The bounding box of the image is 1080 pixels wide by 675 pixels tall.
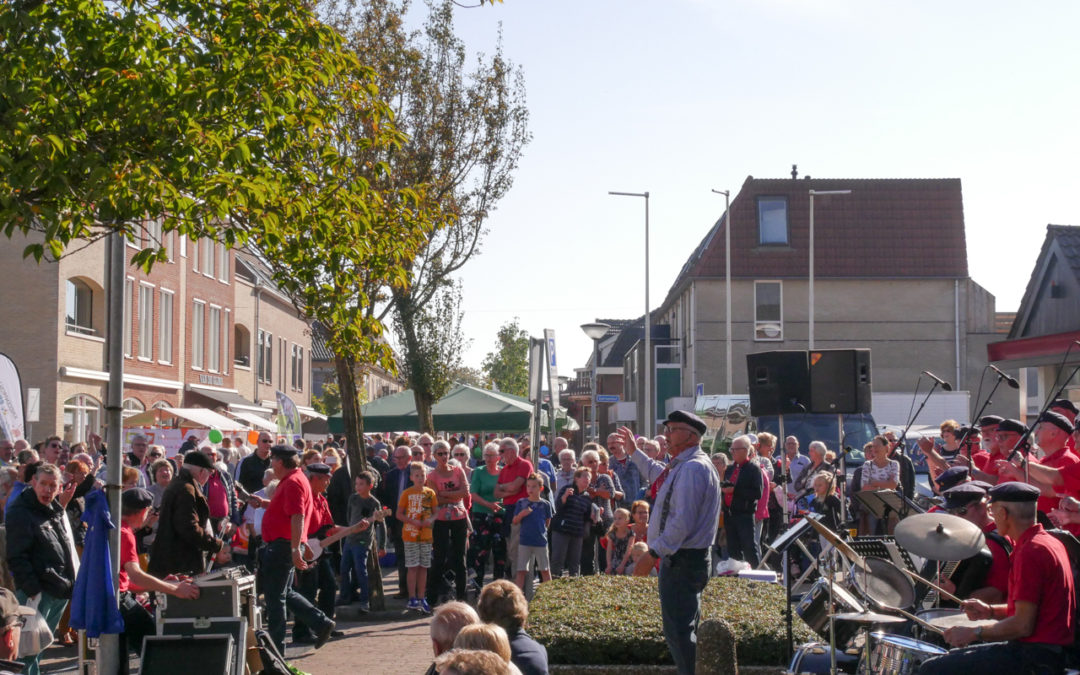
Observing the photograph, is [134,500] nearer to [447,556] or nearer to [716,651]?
[716,651]

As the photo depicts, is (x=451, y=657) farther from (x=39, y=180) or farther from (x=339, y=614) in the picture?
(x=339, y=614)

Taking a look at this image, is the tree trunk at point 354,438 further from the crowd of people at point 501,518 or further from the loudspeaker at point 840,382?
the loudspeaker at point 840,382

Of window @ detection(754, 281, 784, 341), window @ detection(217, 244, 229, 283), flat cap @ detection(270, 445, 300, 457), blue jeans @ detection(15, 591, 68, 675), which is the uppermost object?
window @ detection(217, 244, 229, 283)

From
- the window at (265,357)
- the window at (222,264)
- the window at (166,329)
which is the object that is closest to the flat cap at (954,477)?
the window at (166,329)

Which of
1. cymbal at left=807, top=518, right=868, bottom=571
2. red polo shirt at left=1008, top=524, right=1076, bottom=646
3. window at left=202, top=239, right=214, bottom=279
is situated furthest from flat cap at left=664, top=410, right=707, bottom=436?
window at left=202, top=239, right=214, bottom=279

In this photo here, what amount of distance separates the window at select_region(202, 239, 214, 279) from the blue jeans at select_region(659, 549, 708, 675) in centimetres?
3872

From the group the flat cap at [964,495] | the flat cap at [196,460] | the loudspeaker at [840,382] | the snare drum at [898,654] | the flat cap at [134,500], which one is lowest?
the snare drum at [898,654]

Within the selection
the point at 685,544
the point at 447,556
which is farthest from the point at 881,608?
the point at 447,556

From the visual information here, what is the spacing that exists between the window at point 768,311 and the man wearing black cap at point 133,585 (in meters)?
36.1

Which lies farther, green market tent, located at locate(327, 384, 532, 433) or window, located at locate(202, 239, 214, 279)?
window, located at locate(202, 239, 214, 279)

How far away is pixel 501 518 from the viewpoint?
50.6 feet

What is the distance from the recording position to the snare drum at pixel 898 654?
A: 254 inches

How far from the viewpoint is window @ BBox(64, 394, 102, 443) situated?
33.5 metres

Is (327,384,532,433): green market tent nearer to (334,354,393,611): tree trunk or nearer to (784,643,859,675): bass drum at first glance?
(334,354,393,611): tree trunk
